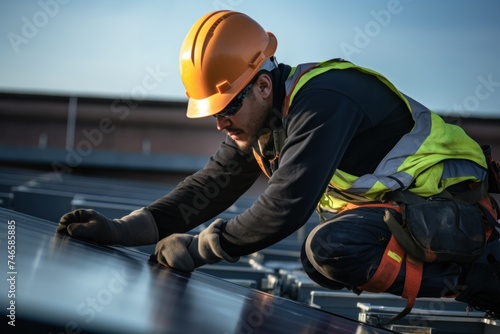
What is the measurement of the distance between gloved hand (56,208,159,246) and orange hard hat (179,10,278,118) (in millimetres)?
481

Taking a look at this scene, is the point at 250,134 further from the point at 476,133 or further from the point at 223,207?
the point at 476,133

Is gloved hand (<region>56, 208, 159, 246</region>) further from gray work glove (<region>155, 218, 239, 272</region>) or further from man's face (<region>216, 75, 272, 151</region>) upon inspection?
man's face (<region>216, 75, 272, 151</region>)

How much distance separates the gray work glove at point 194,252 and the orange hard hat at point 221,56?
1.50ft

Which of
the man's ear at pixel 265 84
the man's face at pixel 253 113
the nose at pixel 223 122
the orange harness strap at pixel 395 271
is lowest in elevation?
the orange harness strap at pixel 395 271

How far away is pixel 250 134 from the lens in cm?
292

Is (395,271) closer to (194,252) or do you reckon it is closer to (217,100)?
(194,252)

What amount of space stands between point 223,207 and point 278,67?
68 cm

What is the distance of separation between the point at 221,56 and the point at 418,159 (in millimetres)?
809

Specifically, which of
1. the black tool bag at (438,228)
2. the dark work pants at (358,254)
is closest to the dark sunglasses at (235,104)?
the dark work pants at (358,254)

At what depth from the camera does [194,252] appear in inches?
110

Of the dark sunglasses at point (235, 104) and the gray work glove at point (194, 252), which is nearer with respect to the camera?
the gray work glove at point (194, 252)

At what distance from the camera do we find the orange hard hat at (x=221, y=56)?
2.90m

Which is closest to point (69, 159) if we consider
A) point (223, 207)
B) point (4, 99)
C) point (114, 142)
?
point (114, 142)

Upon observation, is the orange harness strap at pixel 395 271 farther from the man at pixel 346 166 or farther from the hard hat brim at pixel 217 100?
the hard hat brim at pixel 217 100
